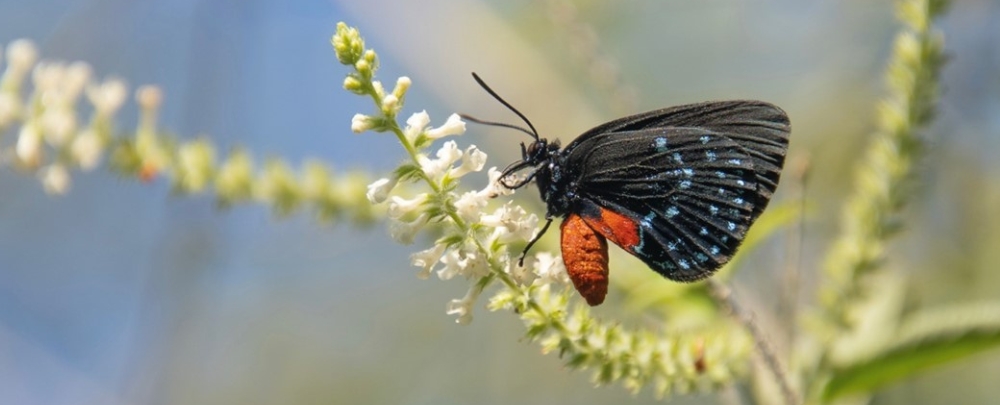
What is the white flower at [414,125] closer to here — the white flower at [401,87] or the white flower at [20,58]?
the white flower at [401,87]

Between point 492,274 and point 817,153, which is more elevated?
point 492,274

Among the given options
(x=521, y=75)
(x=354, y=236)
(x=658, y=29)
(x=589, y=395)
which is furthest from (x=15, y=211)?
(x=658, y=29)

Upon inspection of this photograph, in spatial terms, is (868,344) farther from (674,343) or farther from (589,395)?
(589,395)

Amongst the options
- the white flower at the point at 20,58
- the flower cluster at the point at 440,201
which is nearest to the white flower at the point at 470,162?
the flower cluster at the point at 440,201

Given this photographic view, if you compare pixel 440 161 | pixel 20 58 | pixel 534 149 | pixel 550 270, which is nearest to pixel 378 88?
pixel 440 161

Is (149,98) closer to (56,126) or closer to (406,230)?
(56,126)

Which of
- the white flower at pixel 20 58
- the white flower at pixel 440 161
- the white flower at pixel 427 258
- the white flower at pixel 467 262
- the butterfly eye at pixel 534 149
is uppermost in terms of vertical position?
the white flower at pixel 20 58

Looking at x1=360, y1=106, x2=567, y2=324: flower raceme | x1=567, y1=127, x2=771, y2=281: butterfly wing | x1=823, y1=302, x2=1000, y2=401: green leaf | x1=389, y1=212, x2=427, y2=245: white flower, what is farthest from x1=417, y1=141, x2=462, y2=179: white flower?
x1=823, y1=302, x2=1000, y2=401: green leaf

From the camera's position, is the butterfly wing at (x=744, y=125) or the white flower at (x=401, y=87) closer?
the white flower at (x=401, y=87)
